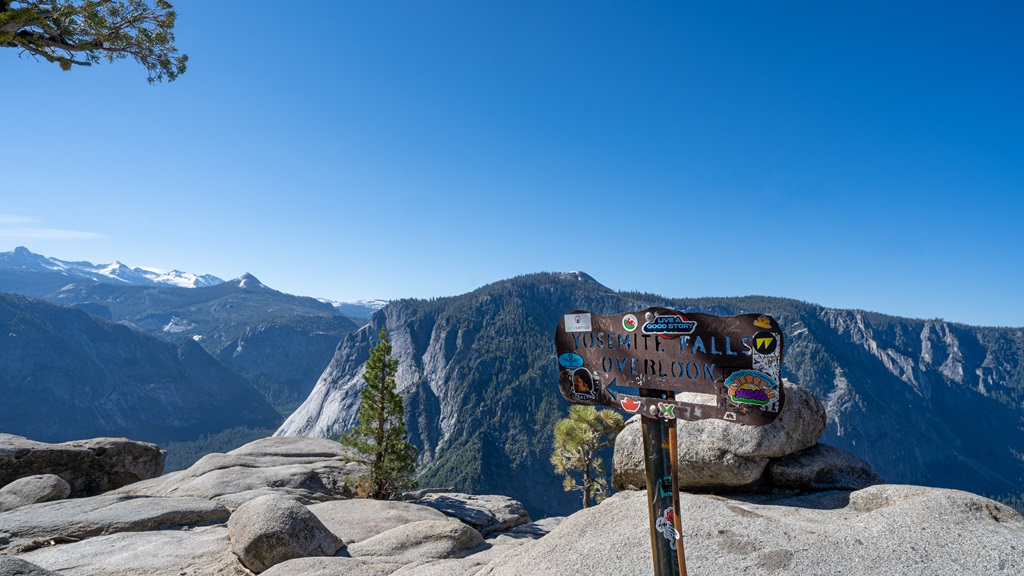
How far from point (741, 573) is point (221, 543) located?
15.9 metres

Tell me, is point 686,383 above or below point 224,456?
above

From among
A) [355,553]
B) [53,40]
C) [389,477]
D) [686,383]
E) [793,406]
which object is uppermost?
[53,40]

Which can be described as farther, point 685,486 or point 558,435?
point 558,435

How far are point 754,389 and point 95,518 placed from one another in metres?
23.0

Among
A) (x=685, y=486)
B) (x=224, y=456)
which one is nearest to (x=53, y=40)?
(x=685, y=486)

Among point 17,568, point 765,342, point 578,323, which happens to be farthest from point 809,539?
point 17,568

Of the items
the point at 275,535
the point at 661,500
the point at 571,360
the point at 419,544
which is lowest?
the point at 419,544

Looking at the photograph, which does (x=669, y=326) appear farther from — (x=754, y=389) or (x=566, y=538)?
(x=566, y=538)

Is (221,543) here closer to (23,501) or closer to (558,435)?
(23,501)

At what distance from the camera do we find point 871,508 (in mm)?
11461

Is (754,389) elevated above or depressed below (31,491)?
above

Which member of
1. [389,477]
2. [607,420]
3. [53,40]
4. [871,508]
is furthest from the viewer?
[389,477]

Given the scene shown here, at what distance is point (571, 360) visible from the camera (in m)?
7.54

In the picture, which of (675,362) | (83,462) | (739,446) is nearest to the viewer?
(675,362)
